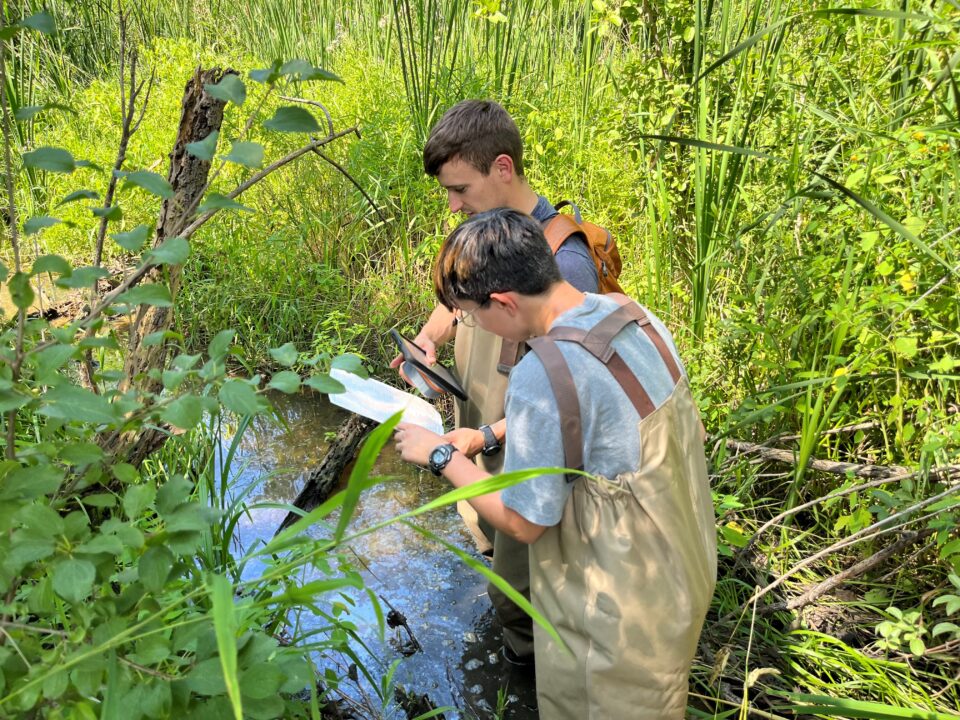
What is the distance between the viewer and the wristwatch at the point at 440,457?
1744mm

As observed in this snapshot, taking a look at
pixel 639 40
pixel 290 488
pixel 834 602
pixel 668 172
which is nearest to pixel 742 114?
pixel 668 172

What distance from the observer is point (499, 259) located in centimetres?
159

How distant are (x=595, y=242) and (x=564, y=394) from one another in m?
0.80

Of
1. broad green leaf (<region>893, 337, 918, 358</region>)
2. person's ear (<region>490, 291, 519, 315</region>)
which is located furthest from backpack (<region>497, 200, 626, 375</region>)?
broad green leaf (<region>893, 337, 918, 358</region>)

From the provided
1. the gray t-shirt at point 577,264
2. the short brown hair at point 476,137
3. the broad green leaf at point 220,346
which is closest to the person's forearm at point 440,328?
the short brown hair at point 476,137

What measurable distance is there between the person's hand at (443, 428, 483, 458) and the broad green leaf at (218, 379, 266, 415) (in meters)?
1.07

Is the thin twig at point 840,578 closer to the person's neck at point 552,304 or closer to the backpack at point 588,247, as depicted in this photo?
the backpack at point 588,247

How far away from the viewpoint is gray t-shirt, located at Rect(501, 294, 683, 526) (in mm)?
1498

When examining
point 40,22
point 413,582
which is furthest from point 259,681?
point 413,582

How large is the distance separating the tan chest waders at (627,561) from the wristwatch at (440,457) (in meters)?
0.29

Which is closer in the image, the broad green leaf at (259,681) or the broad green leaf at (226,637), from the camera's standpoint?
the broad green leaf at (226,637)

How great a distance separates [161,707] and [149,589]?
160mm

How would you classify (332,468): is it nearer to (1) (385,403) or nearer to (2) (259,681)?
(1) (385,403)

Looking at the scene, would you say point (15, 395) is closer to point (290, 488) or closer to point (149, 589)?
Answer: point (149, 589)
